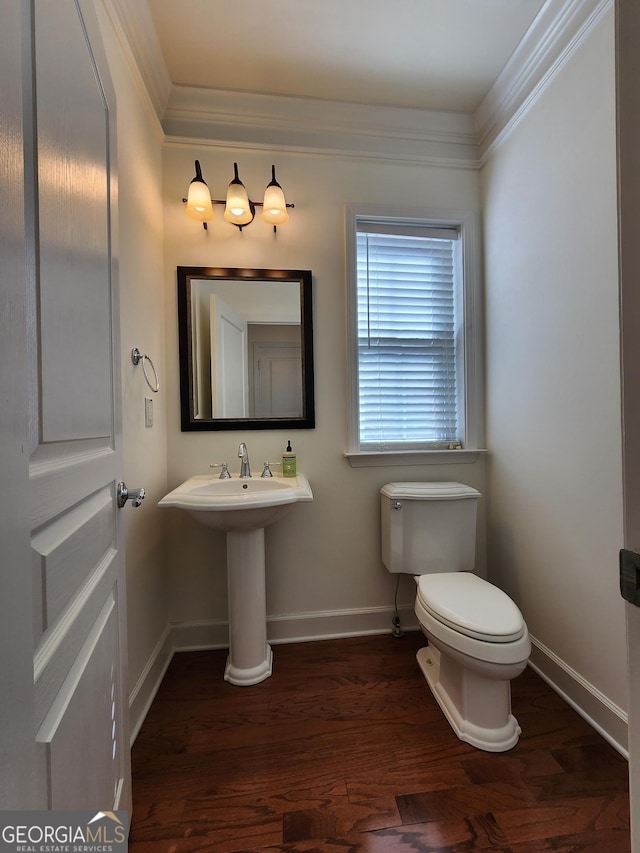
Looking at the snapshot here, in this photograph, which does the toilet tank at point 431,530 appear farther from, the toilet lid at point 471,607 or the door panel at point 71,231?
the door panel at point 71,231

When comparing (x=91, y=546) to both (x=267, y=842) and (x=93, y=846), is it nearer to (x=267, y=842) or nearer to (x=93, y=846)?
(x=93, y=846)

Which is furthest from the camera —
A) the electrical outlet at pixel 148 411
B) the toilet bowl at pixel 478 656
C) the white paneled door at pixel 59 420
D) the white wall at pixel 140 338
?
the electrical outlet at pixel 148 411

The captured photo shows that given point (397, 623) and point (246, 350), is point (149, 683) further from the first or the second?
point (246, 350)

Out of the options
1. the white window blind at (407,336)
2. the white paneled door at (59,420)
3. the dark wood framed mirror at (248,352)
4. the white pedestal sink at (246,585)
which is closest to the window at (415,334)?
the white window blind at (407,336)

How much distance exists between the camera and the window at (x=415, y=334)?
6.26ft

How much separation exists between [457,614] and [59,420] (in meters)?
1.31

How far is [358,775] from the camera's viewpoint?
3.71ft

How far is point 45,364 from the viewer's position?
540 millimetres

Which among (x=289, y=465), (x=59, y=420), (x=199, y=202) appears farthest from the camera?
(x=289, y=465)

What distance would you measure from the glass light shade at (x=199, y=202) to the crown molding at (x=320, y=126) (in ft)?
0.99

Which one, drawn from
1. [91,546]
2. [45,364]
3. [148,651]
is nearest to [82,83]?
[45,364]

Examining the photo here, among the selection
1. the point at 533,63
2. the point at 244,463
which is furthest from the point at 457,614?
the point at 533,63

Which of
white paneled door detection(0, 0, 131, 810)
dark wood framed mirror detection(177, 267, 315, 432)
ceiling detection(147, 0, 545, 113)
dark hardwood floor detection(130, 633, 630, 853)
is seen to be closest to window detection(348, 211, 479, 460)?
dark wood framed mirror detection(177, 267, 315, 432)

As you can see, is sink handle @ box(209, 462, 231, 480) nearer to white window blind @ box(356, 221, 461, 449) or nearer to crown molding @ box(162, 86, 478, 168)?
white window blind @ box(356, 221, 461, 449)
